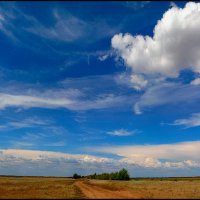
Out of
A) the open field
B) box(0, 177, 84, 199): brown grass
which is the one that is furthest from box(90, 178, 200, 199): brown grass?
box(0, 177, 84, 199): brown grass

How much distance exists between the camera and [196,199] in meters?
41.2

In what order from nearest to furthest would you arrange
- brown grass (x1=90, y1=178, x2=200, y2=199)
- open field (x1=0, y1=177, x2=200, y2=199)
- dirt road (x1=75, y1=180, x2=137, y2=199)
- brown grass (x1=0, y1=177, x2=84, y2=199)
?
1. dirt road (x1=75, y1=180, x2=137, y2=199)
2. brown grass (x1=0, y1=177, x2=84, y2=199)
3. open field (x1=0, y1=177, x2=200, y2=199)
4. brown grass (x1=90, y1=178, x2=200, y2=199)

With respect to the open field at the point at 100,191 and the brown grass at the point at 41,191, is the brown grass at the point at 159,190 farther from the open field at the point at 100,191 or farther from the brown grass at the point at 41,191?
the brown grass at the point at 41,191

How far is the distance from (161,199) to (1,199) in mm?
17428

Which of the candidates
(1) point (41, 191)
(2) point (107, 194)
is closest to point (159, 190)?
(2) point (107, 194)

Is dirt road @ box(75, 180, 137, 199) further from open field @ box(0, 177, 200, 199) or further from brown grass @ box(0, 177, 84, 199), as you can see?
brown grass @ box(0, 177, 84, 199)

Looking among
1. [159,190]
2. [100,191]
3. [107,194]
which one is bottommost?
[107,194]

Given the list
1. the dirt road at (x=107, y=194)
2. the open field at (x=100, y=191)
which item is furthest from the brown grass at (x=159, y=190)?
the dirt road at (x=107, y=194)

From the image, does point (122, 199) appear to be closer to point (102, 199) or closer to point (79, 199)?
point (102, 199)

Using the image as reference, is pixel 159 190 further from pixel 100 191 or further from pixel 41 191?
pixel 41 191

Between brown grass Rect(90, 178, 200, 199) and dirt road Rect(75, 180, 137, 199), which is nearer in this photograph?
dirt road Rect(75, 180, 137, 199)

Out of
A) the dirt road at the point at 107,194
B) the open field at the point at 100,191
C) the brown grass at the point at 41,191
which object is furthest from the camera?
the open field at the point at 100,191

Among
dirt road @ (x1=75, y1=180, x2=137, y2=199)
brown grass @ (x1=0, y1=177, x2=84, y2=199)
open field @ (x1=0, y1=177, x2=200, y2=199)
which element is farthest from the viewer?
open field @ (x1=0, y1=177, x2=200, y2=199)

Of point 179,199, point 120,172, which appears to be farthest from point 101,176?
point 179,199
